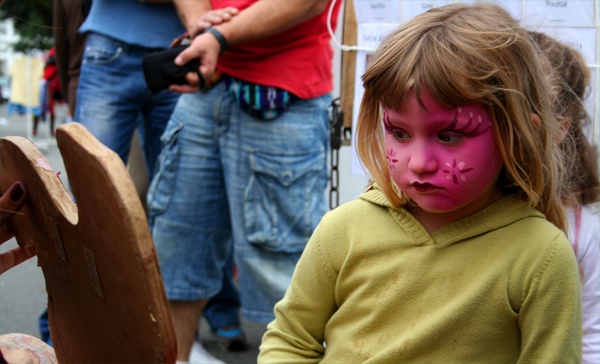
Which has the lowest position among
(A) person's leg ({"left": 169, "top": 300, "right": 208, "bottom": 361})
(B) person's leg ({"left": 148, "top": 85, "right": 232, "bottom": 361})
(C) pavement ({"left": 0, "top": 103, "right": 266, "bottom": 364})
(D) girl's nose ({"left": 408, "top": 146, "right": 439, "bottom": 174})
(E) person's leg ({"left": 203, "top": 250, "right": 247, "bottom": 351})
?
(C) pavement ({"left": 0, "top": 103, "right": 266, "bottom": 364})

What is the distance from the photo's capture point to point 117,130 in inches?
132

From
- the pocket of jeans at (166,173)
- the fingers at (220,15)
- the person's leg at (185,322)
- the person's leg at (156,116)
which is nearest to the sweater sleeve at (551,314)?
the fingers at (220,15)

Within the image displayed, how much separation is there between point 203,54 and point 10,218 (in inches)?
56.4

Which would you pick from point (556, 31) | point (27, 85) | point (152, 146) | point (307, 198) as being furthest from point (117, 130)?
point (27, 85)

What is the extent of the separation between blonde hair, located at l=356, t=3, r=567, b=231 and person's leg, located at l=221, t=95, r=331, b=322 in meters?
1.19

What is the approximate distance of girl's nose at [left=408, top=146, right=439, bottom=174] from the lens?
1397 mm

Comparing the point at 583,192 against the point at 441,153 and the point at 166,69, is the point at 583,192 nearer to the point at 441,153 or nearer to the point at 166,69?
the point at 441,153

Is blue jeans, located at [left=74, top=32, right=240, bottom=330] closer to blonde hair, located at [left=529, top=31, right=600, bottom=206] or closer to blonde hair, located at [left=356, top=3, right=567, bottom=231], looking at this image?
blonde hair, located at [left=529, top=31, right=600, bottom=206]

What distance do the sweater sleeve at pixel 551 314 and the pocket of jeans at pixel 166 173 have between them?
166cm

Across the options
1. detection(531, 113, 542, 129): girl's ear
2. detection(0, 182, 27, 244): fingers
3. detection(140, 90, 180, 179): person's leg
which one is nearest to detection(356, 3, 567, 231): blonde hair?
detection(531, 113, 542, 129): girl's ear

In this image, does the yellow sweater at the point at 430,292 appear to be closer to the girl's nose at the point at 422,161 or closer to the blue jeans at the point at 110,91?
the girl's nose at the point at 422,161

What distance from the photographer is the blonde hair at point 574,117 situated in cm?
188

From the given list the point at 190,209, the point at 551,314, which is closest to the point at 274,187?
the point at 190,209

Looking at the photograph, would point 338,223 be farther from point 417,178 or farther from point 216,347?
point 216,347
